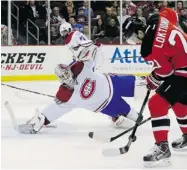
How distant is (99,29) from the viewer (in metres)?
6.91

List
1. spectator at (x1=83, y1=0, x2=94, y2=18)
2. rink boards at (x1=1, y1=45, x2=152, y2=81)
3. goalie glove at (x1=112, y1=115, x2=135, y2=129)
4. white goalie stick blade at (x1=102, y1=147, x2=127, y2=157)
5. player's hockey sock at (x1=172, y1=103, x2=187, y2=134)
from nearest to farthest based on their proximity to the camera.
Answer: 1. white goalie stick blade at (x1=102, y1=147, x2=127, y2=157)
2. player's hockey sock at (x1=172, y1=103, x2=187, y2=134)
3. goalie glove at (x1=112, y1=115, x2=135, y2=129)
4. rink boards at (x1=1, y1=45, x2=152, y2=81)
5. spectator at (x1=83, y1=0, x2=94, y2=18)

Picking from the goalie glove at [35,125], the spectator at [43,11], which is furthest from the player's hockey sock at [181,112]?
the spectator at [43,11]

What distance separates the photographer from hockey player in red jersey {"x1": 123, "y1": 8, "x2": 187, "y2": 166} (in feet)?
7.60

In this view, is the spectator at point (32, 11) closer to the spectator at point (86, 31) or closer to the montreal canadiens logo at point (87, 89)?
the spectator at point (86, 31)

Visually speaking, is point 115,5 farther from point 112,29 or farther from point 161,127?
point 161,127

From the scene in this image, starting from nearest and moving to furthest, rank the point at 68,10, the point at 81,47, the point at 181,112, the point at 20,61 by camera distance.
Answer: the point at 181,112 < the point at 81,47 < the point at 20,61 < the point at 68,10

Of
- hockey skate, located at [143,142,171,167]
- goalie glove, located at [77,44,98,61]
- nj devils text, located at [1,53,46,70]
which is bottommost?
nj devils text, located at [1,53,46,70]

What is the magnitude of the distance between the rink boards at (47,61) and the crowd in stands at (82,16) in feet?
1.54

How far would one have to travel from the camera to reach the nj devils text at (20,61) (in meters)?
5.98

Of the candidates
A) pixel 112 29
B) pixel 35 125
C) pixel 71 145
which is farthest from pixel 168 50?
pixel 112 29

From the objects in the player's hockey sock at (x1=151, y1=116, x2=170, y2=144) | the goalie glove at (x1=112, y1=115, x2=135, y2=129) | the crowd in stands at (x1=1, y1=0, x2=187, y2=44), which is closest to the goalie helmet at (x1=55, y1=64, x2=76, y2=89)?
the goalie glove at (x1=112, y1=115, x2=135, y2=129)

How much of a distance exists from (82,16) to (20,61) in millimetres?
1383

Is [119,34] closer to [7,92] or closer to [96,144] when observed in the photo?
[7,92]

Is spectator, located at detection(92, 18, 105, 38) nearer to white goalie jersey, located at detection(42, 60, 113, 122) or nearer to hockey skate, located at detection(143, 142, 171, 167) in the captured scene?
white goalie jersey, located at detection(42, 60, 113, 122)
